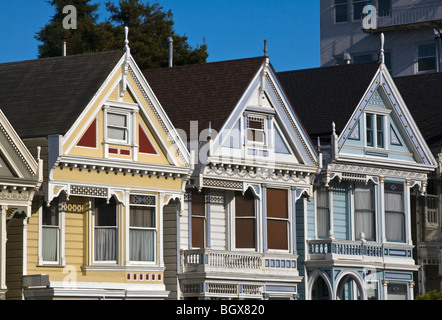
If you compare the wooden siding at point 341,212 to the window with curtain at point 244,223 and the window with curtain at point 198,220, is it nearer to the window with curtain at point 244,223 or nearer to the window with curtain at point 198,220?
the window with curtain at point 244,223

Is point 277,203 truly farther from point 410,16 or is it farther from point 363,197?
point 410,16

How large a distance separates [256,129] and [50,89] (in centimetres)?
825

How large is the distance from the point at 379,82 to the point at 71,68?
14.1m

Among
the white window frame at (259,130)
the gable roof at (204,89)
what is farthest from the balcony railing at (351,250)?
the gable roof at (204,89)

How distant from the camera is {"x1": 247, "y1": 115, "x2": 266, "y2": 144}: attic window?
46.6 metres

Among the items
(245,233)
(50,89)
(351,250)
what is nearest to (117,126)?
(50,89)

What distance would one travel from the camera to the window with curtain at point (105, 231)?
136ft

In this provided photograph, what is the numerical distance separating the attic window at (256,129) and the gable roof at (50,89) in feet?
21.2

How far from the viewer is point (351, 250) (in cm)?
4947

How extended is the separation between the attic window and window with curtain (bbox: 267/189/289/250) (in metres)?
1.90

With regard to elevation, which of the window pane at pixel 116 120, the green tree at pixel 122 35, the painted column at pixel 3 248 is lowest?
the painted column at pixel 3 248
